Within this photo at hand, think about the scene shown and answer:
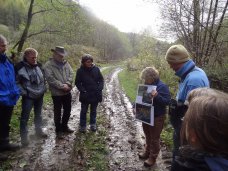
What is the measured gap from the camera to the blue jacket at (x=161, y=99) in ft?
16.0

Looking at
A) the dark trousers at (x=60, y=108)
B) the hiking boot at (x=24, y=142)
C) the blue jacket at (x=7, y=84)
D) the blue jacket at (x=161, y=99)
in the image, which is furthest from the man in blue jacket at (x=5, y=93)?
the blue jacket at (x=161, y=99)

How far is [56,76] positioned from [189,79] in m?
4.18

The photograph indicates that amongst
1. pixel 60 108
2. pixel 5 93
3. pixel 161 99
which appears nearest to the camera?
pixel 161 99

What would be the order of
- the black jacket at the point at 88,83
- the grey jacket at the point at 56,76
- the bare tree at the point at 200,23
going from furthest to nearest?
the bare tree at the point at 200,23, the black jacket at the point at 88,83, the grey jacket at the point at 56,76

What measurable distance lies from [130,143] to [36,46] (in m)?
14.2

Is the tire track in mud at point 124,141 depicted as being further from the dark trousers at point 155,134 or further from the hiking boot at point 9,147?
the hiking boot at point 9,147

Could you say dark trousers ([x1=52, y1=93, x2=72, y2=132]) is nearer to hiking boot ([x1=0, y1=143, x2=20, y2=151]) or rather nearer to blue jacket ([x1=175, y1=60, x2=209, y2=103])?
hiking boot ([x1=0, y1=143, x2=20, y2=151])

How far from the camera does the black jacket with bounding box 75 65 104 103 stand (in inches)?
285

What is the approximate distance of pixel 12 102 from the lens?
18.6ft

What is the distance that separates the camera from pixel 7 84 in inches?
219

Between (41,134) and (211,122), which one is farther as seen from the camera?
(41,134)

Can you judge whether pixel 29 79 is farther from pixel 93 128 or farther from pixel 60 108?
pixel 93 128

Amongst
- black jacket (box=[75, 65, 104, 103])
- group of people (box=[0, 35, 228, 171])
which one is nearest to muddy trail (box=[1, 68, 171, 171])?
group of people (box=[0, 35, 228, 171])

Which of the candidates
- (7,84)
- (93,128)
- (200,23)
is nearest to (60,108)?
(93,128)
